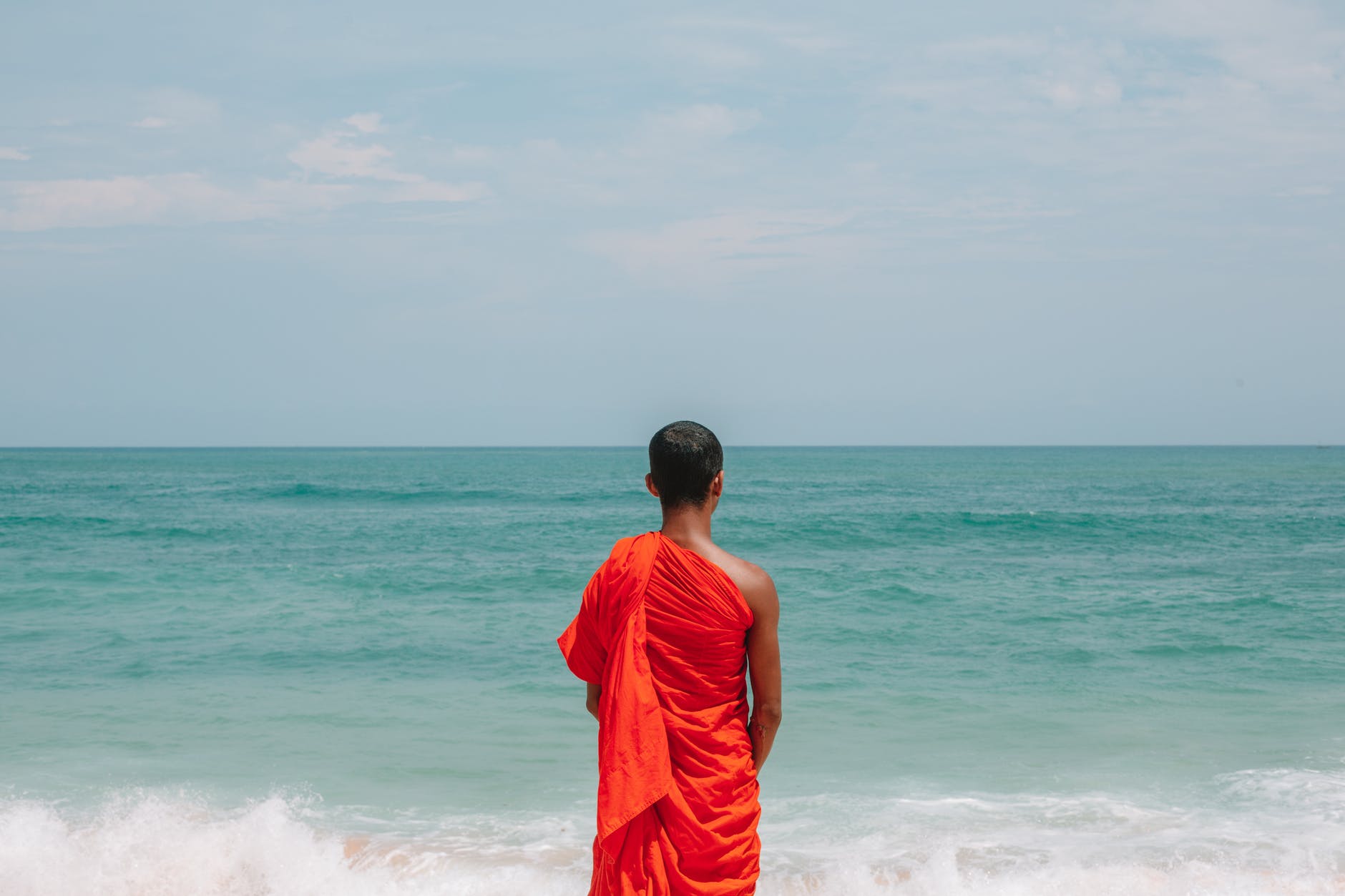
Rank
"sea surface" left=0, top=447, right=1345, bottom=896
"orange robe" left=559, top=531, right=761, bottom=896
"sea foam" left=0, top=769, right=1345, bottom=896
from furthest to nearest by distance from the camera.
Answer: "sea surface" left=0, top=447, right=1345, bottom=896, "sea foam" left=0, top=769, right=1345, bottom=896, "orange robe" left=559, top=531, right=761, bottom=896

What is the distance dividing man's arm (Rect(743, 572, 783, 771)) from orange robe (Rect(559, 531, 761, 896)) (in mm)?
37

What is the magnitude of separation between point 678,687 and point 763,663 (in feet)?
0.71

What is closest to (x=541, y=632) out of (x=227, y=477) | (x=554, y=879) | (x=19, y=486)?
(x=554, y=879)

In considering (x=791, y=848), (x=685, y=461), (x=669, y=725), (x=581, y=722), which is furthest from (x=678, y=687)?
(x=581, y=722)

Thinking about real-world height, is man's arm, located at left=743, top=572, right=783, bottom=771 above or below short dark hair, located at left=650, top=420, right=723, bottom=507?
below

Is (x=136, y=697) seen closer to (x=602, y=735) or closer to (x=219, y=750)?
(x=219, y=750)

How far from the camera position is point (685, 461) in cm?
251

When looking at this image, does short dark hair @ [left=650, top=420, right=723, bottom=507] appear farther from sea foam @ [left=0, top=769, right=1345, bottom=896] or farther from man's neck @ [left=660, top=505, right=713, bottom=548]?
sea foam @ [left=0, top=769, right=1345, bottom=896]

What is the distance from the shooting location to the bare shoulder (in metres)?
2.50

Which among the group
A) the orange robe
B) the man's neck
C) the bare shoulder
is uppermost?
the man's neck

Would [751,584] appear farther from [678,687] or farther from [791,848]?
[791,848]

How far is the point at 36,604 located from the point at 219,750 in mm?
7718

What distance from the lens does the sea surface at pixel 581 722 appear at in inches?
199

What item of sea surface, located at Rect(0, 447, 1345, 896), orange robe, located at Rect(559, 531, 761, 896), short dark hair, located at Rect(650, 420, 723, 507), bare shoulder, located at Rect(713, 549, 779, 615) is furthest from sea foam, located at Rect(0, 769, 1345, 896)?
short dark hair, located at Rect(650, 420, 723, 507)
